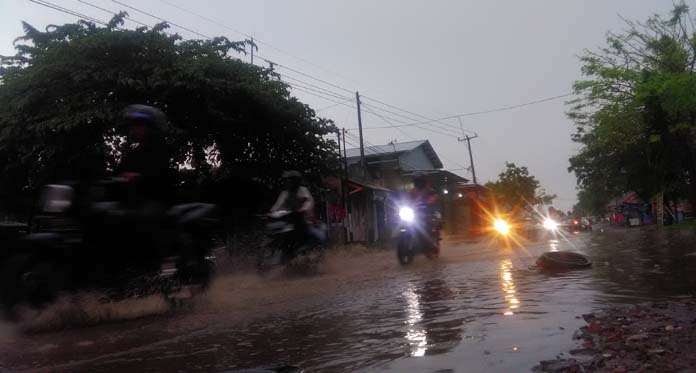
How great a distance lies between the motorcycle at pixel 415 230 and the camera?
12133 millimetres

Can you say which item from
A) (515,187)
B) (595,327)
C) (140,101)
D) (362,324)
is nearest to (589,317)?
(595,327)

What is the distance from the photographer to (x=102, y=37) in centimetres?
1633

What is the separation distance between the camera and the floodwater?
457cm

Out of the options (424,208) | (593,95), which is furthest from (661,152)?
(424,208)

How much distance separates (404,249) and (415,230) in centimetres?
48

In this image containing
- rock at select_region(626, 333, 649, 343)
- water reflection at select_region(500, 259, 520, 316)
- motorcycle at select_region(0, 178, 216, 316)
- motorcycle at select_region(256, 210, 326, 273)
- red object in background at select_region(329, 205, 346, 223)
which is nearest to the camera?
rock at select_region(626, 333, 649, 343)

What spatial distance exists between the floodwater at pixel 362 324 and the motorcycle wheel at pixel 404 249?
7.20 feet

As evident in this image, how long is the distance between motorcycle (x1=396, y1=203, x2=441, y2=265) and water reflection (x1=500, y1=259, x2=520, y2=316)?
6.01ft

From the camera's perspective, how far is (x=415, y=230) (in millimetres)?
12148

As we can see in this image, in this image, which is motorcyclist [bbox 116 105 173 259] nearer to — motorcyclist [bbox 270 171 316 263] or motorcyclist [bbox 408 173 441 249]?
motorcyclist [bbox 270 171 316 263]

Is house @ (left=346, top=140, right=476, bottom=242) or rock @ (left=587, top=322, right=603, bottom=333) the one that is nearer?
rock @ (left=587, top=322, right=603, bottom=333)

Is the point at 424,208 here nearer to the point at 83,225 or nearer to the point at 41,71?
the point at 83,225

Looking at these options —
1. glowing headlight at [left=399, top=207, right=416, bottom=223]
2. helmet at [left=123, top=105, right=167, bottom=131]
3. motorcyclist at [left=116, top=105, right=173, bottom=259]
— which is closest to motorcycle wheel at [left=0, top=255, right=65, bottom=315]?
motorcyclist at [left=116, top=105, right=173, bottom=259]

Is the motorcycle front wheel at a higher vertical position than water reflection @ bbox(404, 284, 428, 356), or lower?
higher
